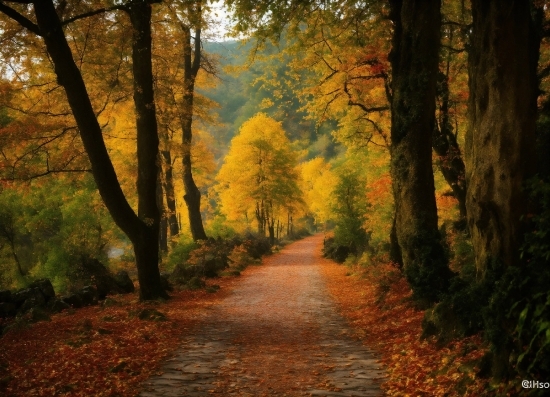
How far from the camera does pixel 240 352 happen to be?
786cm

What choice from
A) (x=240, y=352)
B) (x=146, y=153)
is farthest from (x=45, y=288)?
(x=240, y=352)

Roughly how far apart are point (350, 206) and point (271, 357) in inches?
695

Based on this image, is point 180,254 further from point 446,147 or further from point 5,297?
point 446,147

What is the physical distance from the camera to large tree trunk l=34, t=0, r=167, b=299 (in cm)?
984

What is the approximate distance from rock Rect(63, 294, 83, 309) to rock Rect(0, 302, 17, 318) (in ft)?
4.20

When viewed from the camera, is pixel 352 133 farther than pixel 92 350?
Yes

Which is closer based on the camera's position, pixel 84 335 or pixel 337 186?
pixel 84 335

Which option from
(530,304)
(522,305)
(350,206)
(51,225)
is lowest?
(522,305)

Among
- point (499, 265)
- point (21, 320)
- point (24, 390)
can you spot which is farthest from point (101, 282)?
point (499, 265)

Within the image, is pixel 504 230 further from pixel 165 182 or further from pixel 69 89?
pixel 165 182

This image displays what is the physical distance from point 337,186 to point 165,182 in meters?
9.12

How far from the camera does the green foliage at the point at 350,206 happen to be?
24.2 m

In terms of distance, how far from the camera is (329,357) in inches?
295

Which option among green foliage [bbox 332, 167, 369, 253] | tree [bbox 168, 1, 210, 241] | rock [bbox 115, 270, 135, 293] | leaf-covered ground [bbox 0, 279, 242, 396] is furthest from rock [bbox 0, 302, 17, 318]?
green foliage [bbox 332, 167, 369, 253]
